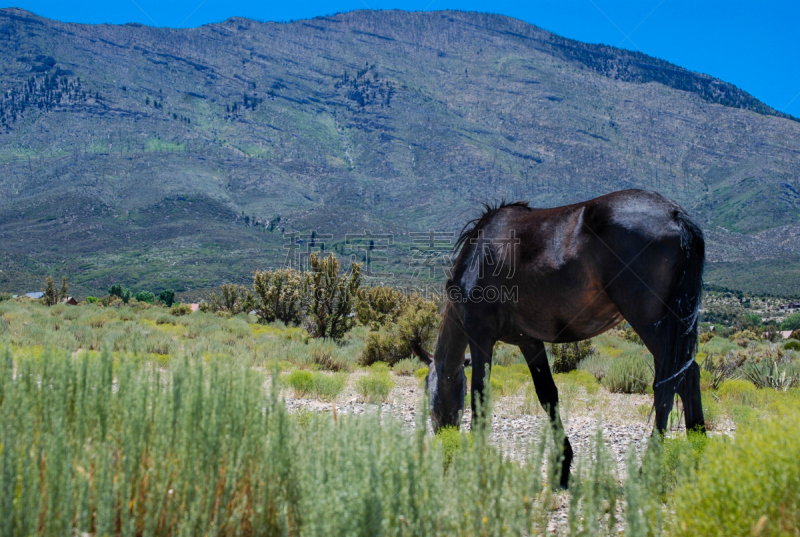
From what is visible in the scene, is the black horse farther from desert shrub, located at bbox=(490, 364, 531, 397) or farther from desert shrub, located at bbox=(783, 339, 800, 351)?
desert shrub, located at bbox=(783, 339, 800, 351)

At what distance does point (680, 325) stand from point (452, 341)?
2.22 meters

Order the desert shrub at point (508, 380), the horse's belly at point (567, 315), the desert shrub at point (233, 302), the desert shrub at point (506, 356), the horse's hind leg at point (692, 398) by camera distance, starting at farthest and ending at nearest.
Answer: the desert shrub at point (233, 302), the desert shrub at point (506, 356), the desert shrub at point (508, 380), the horse's belly at point (567, 315), the horse's hind leg at point (692, 398)

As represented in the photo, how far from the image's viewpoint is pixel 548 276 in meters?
4.73

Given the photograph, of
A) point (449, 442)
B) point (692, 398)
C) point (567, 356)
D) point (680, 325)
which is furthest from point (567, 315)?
point (567, 356)

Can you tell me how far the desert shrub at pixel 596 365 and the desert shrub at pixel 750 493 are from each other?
33.4 ft

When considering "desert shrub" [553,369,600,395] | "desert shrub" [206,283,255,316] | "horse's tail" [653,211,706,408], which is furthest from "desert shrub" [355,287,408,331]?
"horse's tail" [653,211,706,408]

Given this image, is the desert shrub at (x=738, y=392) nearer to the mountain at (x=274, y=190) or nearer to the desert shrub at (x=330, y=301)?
the desert shrub at (x=330, y=301)

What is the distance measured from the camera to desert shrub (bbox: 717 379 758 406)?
8.95 meters

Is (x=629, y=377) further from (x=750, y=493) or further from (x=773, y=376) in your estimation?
(x=750, y=493)

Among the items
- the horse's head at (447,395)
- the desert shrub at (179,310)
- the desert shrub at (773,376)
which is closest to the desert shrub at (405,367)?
the desert shrub at (773,376)

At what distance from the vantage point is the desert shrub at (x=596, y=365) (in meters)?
12.7

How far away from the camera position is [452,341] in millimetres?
5691

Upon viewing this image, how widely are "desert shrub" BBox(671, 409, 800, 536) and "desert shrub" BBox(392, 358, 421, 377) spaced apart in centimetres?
1096

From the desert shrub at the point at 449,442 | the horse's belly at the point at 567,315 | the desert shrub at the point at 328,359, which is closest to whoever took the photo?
the horse's belly at the point at 567,315
